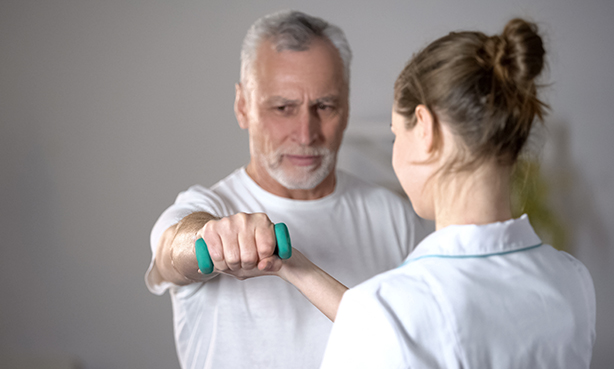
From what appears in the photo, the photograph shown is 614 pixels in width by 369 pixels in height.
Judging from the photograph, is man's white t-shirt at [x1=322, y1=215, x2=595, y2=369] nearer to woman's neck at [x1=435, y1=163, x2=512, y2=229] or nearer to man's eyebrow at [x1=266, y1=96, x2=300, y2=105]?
woman's neck at [x1=435, y1=163, x2=512, y2=229]

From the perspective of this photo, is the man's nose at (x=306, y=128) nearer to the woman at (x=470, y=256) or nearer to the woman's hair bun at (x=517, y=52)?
the woman at (x=470, y=256)

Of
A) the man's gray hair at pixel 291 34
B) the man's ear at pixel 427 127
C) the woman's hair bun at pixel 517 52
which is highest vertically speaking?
the man's gray hair at pixel 291 34

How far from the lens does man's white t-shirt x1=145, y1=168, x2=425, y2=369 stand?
130 centimetres

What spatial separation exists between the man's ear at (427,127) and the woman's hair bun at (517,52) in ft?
0.38

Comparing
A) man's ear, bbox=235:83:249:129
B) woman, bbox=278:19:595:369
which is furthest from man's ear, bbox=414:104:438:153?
man's ear, bbox=235:83:249:129

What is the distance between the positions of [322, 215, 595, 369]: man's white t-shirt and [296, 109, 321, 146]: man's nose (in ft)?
2.31

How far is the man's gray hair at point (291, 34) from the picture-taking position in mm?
1416

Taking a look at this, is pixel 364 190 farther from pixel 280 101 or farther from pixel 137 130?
pixel 137 130

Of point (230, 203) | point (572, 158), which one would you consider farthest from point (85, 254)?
point (572, 158)

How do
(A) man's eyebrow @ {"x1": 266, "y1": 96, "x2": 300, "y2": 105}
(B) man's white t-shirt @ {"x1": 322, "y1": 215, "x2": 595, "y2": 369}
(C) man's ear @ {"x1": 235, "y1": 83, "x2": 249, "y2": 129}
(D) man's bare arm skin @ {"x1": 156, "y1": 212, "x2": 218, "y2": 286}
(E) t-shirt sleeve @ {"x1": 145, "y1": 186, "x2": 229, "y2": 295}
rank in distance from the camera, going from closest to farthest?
(B) man's white t-shirt @ {"x1": 322, "y1": 215, "x2": 595, "y2": 369}
(D) man's bare arm skin @ {"x1": 156, "y1": 212, "x2": 218, "y2": 286}
(E) t-shirt sleeve @ {"x1": 145, "y1": 186, "x2": 229, "y2": 295}
(A) man's eyebrow @ {"x1": 266, "y1": 96, "x2": 300, "y2": 105}
(C) man's ear @ {"x1": 235, "y1": 83, "x2": 249, "y2": 129}

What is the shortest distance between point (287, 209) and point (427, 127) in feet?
2.51

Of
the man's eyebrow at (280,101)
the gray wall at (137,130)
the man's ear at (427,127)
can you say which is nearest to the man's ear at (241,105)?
the man's eyebrow at (280,101)

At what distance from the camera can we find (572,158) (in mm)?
2584

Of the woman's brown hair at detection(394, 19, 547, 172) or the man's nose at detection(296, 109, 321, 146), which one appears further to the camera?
the man's nose at detection(296, 109, 321, 146)
